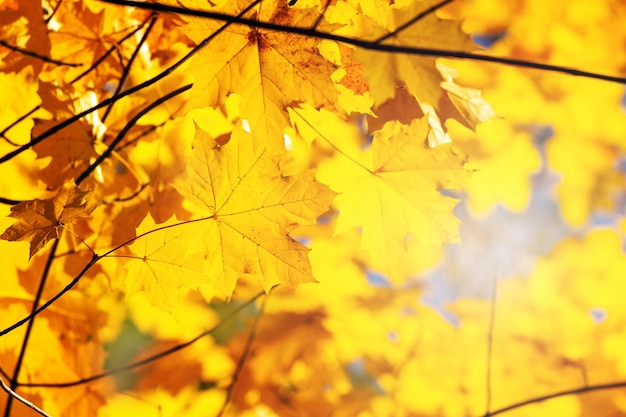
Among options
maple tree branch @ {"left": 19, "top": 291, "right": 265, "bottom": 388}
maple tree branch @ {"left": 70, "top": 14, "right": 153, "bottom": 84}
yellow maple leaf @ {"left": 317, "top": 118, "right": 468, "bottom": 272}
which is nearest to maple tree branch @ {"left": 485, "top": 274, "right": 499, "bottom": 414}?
yellow maple leaf @ {"left": 317, "top": 118, "right": 468, "bottom": 272}

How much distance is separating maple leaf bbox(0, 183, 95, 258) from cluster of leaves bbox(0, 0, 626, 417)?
0.10 metres

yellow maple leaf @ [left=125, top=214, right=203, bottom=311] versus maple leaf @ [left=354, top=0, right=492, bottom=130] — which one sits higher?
maple leaf @ [left=354, top=0, right=492, bottom=130]

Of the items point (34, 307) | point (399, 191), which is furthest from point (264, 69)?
point (34, 307)

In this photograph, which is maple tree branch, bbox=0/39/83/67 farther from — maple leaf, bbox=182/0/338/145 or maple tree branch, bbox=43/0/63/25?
maple leaf, bbox=182/0/338/145

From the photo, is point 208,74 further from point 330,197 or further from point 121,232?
point 121,232

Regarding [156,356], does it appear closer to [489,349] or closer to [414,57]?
[489,349]

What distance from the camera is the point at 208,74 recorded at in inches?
24.5

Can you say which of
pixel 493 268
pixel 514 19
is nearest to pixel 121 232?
pixel 493 268

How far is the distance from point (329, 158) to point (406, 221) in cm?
30

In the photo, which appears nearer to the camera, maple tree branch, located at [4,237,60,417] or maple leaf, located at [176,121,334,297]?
maple leaf, located at [176,121,334,297]

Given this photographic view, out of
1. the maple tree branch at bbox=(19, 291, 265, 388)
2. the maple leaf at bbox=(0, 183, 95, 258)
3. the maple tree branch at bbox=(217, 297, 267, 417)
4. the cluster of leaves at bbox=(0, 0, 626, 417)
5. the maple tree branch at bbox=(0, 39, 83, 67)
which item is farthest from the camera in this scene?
the maple tree branch at bbox=(217, 297, 267, 417)

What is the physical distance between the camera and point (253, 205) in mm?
648

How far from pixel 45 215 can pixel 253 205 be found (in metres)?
0.26

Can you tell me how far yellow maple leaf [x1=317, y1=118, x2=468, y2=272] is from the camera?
2.40 ft
